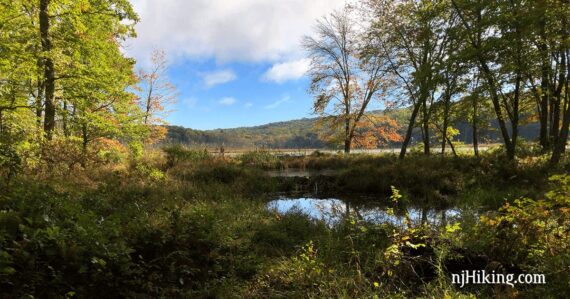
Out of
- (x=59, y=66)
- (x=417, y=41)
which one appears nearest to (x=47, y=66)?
(x=59, y=66)

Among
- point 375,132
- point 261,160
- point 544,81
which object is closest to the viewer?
point 544,81

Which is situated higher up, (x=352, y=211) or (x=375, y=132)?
(x=375, y=132)

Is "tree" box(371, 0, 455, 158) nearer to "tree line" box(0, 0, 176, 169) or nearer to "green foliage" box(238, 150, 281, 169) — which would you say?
"green foliage" box(238, 150, 281, 169)

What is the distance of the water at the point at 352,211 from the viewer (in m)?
8.25

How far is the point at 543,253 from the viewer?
4.15 m

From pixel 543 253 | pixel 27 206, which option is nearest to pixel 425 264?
pixel 543 253

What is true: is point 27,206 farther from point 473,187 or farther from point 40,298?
point 473,187

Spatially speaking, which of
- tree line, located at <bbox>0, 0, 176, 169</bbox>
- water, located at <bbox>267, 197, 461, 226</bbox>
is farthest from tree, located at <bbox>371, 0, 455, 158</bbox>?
tree line, located at <bbox>0, 0, 176, 169</bbox>

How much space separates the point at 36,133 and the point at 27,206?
23.3 feet

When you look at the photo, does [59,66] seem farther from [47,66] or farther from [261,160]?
[261,160]

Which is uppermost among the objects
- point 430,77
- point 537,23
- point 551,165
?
point 537,23

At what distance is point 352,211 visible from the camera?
1020cm

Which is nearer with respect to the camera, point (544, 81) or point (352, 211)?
point (352, 211)

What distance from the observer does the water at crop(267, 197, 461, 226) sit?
8.25 meters
